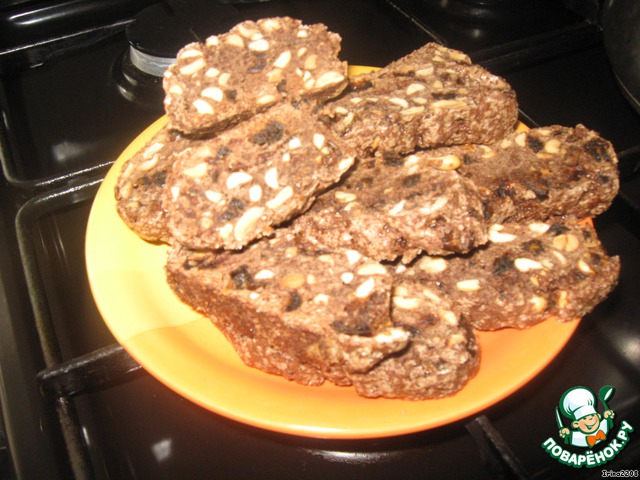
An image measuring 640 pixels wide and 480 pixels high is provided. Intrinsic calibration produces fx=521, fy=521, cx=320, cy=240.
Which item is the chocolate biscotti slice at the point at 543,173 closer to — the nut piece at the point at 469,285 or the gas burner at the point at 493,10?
the nut piece at the point at 469,285

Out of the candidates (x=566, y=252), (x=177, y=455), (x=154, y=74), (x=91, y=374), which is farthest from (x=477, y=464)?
(x=154, y=74)

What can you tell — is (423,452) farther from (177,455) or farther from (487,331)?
(177,455)

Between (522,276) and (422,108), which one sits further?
(422,108)

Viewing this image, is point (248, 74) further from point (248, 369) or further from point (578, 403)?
point (578, 403)

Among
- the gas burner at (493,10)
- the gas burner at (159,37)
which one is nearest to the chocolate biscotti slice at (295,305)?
the gas burner at (159,37)

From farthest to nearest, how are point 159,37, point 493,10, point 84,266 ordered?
point 493,10
point 159,37
point 84,266

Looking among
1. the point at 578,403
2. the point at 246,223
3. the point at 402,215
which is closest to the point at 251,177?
the point at 246,223
